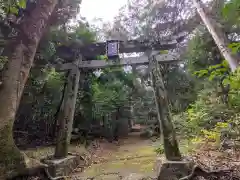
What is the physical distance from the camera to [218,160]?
4270 mm

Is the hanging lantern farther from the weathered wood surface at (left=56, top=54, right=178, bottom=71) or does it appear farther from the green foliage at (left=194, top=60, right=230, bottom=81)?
the green foliage at (left=194, top=60, right=230, bottom=81)

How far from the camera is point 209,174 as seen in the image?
3398 mm

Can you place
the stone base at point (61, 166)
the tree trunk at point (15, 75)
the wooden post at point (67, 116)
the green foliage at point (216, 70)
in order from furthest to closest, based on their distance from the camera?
the wooden post at point (67, 116), the stone base at point (61, 166), the tree trunk at point (15, 75), the green foliage at point (216, 70)

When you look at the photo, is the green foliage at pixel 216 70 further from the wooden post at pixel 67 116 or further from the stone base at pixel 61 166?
the wooden post at pixel 67 116

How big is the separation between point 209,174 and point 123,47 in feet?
13.2

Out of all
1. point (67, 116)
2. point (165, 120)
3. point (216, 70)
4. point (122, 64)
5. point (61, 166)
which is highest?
point (122, 64)

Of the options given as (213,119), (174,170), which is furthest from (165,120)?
(213,119)

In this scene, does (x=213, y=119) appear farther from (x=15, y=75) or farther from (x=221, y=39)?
(x=15, y=75)

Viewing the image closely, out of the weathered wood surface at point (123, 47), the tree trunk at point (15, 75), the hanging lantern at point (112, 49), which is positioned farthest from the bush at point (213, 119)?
the tree trunk at point (15, 75)

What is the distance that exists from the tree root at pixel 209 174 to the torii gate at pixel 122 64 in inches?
18.1

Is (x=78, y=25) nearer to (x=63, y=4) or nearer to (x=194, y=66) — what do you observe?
(x=63, y=4)

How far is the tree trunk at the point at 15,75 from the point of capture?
281 centimetres

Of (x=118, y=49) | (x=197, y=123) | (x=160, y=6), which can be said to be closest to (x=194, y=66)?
(x=197, y=123)

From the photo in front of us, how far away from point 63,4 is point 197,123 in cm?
580
